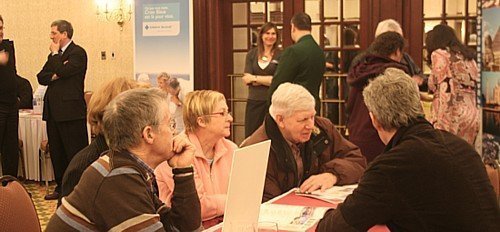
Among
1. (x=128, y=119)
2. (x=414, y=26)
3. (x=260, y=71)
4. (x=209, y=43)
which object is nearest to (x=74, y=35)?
(x=209, y=43)

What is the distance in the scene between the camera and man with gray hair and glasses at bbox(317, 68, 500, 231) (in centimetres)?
264

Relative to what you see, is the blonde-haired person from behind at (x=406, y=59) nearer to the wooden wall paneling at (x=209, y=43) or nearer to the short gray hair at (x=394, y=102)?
the short gray hair at (x=394, y=102)

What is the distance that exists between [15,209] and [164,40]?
5381 mm

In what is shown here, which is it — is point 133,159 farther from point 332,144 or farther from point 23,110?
point 23,110

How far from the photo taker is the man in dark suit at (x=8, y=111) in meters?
7.48

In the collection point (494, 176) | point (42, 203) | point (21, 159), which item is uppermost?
point (494, 176)

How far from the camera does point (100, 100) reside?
350 centimetres

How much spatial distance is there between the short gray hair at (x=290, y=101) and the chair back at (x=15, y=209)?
5.20ft

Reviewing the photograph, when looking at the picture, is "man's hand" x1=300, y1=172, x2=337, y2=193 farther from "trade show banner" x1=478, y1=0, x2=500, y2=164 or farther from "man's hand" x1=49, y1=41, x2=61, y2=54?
"man's hand" x1=49, y1=41, x2=61, y2=54

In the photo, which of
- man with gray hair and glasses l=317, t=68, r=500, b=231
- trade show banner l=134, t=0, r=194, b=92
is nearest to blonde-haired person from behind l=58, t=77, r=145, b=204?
man with gray hair and glasses l=317, t=68, r=500, b=231

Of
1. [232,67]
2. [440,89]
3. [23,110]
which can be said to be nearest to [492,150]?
[440,89]

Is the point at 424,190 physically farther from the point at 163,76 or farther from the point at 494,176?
the point at 163,76

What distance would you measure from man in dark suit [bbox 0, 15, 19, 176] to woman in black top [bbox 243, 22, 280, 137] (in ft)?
7.78

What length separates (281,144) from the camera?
4.04 metres
